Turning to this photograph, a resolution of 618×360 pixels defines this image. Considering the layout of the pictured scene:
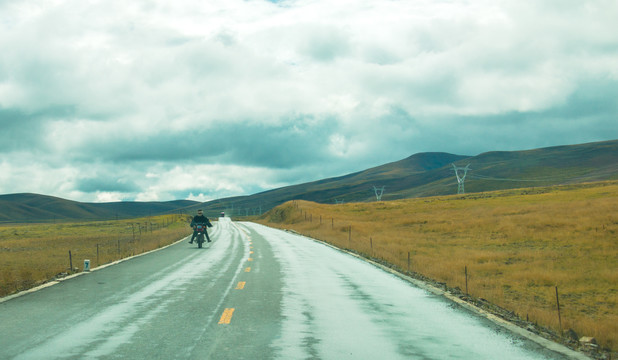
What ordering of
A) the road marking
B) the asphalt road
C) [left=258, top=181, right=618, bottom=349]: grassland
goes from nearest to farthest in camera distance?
the asphalt road → the road marking → [left=258, top=181, right=618, bottom=349]: grassland

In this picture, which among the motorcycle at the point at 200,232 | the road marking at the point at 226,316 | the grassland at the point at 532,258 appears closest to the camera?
the road marking at the point at 226,316

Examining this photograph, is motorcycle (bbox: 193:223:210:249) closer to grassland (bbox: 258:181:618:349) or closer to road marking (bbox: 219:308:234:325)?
grassland (bbox: 258:181:618:349)

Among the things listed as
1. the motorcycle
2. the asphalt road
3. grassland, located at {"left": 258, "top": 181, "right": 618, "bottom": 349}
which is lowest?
grassland, located at {"left": 258, "top": 181, "right": 618, "bottom": 349}

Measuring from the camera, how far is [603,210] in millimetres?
40312

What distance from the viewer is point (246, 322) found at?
29.6ft

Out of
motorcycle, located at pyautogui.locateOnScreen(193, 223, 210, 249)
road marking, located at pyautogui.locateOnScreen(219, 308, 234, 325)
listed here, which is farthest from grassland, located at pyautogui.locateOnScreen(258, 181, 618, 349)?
motorcycle, located at pyautogui.locateOnScreen(193, 223, 210, 249)

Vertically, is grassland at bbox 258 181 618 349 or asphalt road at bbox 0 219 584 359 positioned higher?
asphalt road at bbox 0 219 584 359

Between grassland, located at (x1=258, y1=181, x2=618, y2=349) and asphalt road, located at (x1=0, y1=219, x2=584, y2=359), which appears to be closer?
asphalt road, located at (x1=0, y1=219, x2=584, y2=359)

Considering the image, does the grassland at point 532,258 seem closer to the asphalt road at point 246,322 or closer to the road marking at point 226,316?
the asphalt road at point 246,322

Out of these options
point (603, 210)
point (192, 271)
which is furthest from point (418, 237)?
point (192, 271)

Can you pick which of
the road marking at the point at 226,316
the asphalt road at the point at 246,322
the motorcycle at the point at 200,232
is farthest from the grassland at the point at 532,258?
the motorcycle at the point at 200,232

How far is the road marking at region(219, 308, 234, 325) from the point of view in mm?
9047

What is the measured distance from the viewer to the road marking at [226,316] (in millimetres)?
9047

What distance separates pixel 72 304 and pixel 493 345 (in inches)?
339
